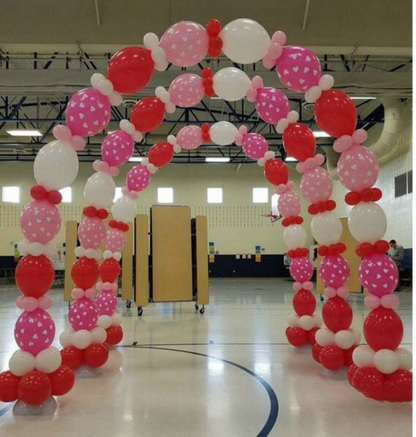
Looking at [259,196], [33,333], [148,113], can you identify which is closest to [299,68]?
[148,113]

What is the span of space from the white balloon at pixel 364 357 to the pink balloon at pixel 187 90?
2.47 m

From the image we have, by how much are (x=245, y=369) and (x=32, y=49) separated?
5.41m

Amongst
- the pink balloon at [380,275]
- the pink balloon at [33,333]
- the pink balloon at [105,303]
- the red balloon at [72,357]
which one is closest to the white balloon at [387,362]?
the pink balloon at [380,275]

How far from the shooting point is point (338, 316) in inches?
151

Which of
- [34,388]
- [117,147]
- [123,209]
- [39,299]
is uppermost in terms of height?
[117,147]

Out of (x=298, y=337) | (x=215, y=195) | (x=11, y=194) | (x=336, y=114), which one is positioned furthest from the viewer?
(x=215, y=195)

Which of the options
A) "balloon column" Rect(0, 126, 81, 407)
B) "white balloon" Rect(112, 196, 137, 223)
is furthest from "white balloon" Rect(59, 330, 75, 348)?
"white balloon" Rect(112, 196, 137, 223)

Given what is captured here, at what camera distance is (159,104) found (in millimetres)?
3867

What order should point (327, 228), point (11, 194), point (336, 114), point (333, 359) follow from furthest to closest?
point (11, 194), point (327, 228), point (333, 359), point (336, 114)

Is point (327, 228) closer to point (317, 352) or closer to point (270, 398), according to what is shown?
point (317, 352)

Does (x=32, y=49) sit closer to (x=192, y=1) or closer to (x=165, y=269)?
(x=192, y=1)

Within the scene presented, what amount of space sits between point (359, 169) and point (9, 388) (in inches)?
111

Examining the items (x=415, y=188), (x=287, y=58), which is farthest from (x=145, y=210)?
(x=415, y=188)

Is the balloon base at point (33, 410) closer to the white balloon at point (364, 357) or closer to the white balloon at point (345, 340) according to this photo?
the white balloon at point (364, 357)
